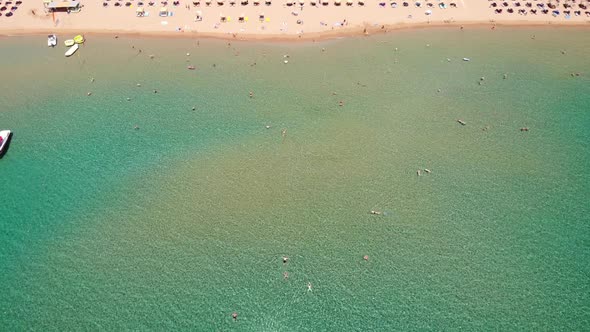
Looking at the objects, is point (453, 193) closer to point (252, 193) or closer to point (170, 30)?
point (252, 193)

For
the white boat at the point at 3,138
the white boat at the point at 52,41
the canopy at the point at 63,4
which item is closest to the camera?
the white boat at the point at 3,138

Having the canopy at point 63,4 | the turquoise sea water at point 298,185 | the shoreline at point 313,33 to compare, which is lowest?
the turquoise sea water at point 298,185

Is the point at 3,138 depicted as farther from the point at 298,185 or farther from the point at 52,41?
the point at 298,185

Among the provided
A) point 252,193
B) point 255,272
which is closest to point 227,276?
point 255,272

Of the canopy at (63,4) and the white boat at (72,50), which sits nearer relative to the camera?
the white boat at (72,50)

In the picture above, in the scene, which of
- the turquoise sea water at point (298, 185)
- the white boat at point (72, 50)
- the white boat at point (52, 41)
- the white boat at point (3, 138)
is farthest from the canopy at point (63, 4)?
the white boat at point (3, 138)

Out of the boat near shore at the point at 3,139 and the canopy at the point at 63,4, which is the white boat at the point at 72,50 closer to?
the canopy at the point at 63,4

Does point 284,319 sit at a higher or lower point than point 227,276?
lower
